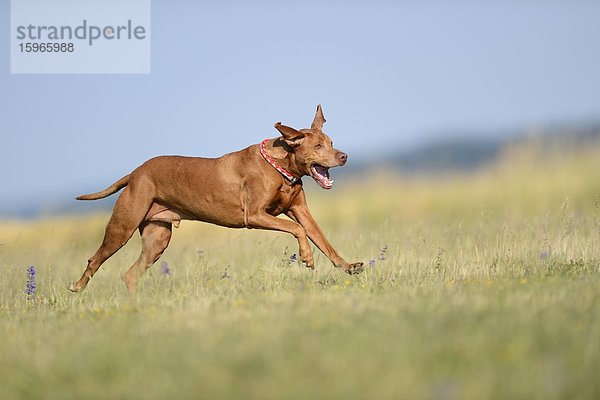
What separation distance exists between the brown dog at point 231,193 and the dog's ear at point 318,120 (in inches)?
0.4

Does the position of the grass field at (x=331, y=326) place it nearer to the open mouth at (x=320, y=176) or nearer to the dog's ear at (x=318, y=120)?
the open mouth at (x=320, y=176)

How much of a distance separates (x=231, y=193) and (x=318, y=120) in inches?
46.9

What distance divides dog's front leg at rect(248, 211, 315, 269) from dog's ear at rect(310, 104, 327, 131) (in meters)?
1.12

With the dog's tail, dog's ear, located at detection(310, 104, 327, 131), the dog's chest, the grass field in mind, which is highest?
dog's ear, located at detection(310, 104, 327, 131)

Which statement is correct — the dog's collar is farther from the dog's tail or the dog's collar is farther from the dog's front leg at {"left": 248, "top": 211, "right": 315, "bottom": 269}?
the dog's tail

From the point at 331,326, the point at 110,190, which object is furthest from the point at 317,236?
the point at 331,326

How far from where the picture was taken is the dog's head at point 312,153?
8547 mm

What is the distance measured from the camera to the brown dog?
8.59m

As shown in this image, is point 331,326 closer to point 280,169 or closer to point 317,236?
point 317,236

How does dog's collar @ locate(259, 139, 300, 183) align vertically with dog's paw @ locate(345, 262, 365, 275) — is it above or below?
above

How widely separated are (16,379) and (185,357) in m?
0.91

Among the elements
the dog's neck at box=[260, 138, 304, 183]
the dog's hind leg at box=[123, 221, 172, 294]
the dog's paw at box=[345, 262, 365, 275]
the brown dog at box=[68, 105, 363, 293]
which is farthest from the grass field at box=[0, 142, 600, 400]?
the dog's neck at box=[260, 138, 304, 183]

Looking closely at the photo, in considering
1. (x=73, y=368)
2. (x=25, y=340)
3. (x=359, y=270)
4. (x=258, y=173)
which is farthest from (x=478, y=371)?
(x=258, y=173)

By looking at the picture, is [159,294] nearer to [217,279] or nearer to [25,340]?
[217,279]
